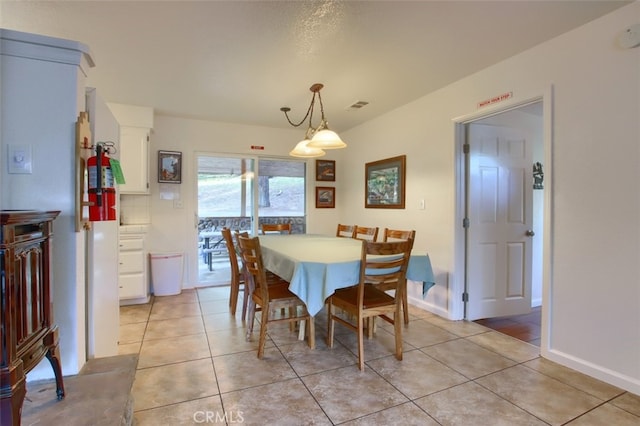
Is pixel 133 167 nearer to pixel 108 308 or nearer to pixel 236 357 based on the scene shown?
pixel 108 308

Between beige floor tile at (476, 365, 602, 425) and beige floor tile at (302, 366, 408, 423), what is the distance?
0.65 meters

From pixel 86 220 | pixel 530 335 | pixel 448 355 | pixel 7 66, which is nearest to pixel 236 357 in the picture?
pixel 86 220

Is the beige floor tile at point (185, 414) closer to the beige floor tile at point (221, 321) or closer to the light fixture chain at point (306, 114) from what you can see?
the beige floor tile at point (221, 321)

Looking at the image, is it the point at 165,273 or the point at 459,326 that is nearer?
the point at 459,326

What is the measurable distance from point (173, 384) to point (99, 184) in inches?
52.5

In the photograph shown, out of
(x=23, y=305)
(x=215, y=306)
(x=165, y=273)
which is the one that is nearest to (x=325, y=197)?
(x=215, y=306)

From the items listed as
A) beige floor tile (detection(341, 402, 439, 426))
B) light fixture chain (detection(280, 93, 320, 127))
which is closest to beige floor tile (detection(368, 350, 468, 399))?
beige floor tile (detection(341, 402, 439, 426))

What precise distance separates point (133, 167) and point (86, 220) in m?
2.67

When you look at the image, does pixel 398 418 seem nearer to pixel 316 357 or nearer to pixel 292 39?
pixel 316 357

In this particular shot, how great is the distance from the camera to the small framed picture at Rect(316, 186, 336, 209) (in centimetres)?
525

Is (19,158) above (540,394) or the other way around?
above

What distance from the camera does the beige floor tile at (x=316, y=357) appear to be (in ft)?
7.30

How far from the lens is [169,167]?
428cm

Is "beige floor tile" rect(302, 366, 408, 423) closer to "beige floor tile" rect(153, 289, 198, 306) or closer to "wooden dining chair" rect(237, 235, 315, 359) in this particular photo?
"wooden dining chair" rect(237, 235, 315, 359)
